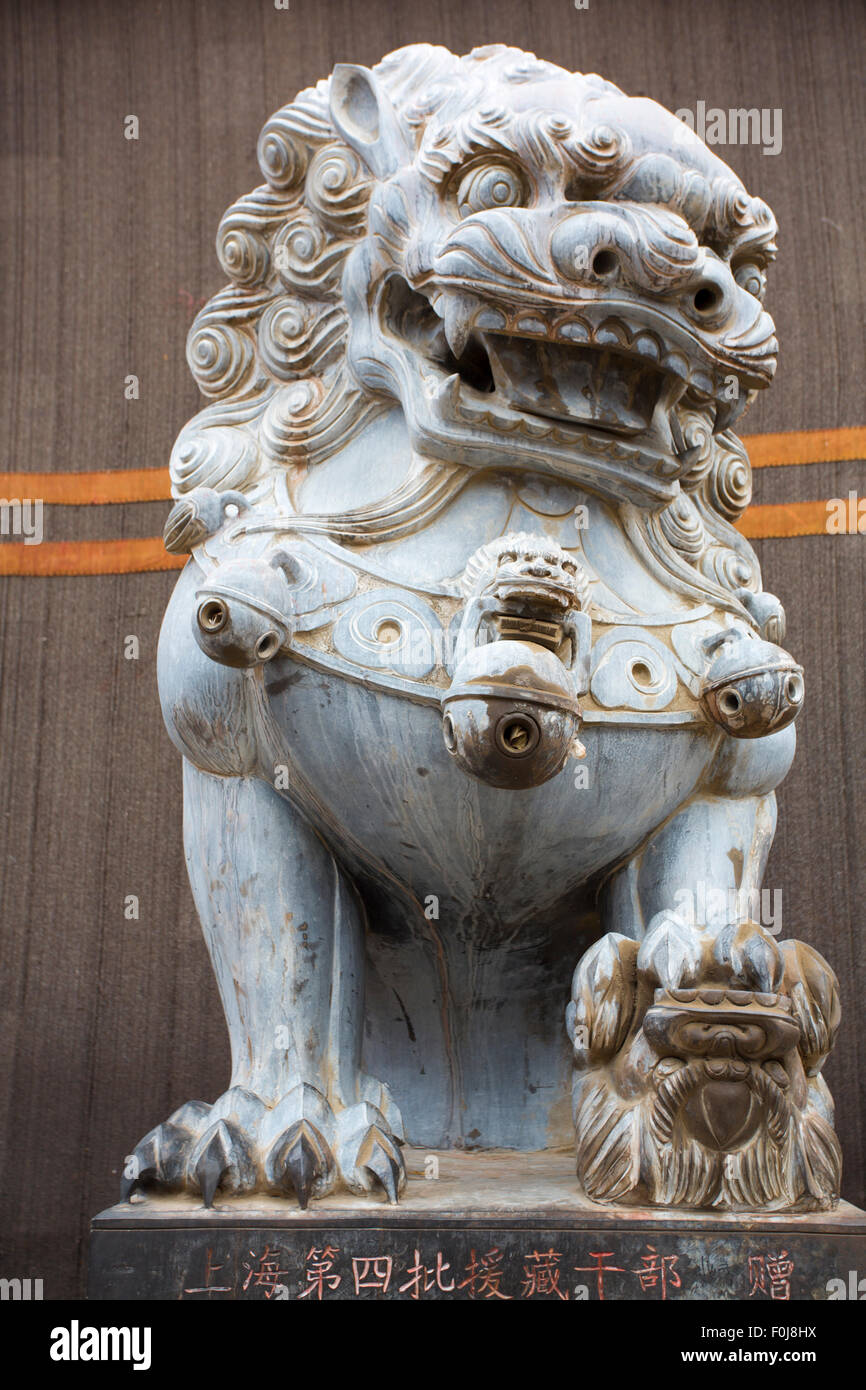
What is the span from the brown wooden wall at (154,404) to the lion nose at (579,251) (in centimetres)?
139

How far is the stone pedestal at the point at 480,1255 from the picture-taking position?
1.50 metres

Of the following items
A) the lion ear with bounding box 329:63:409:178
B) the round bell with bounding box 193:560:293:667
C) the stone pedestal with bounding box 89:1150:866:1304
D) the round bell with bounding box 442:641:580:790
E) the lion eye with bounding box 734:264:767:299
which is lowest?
the stone pedestal with bounding box 89:1150:866:1304

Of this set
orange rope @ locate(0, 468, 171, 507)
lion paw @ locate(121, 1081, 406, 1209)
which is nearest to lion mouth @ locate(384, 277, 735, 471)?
lion paw @ locate(121, 1081, 406, 1209)

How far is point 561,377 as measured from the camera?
173 centimetres

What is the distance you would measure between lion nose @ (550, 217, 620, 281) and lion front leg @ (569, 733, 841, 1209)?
2.20 feet

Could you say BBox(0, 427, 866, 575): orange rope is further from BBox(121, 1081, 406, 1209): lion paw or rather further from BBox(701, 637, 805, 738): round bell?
BBox(121, 1081, 406, 1209): lion paw

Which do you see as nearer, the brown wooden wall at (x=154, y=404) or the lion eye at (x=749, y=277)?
the lion eye at (x=749, y=277)

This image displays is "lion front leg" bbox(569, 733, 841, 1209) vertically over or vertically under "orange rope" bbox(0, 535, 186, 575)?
under

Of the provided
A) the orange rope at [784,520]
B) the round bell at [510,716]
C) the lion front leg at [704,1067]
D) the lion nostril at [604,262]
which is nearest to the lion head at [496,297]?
the lion nostril at [604,262]

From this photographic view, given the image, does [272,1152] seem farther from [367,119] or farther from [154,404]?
[154,404]

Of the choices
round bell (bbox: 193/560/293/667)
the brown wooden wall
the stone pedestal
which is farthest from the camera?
the brown wooden wall

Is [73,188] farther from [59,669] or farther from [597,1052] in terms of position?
[597,1052]

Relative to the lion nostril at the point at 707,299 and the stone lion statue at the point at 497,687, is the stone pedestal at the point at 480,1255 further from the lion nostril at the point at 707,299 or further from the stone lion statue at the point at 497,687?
the lion nostril at the point at 707,299

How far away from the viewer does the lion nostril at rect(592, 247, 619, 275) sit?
1665mm
